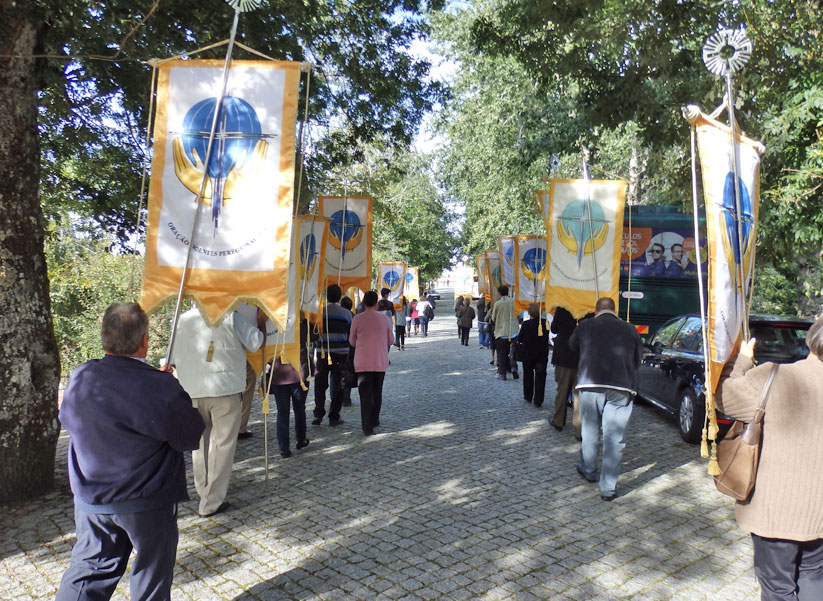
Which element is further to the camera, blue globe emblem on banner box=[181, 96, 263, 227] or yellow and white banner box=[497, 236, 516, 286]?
yellow and white banner box=[497, 236, 516, 286]

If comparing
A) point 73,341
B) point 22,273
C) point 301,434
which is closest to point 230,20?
point 22,273

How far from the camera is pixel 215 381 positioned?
527cm

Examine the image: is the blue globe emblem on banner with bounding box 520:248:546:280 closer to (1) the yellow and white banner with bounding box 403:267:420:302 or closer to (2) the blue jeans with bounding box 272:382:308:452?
(2) the blue jeans with bounding box 272:382:308:452

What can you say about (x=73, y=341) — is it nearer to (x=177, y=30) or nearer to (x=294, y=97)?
(x=177, y=30)

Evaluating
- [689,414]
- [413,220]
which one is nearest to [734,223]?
[689,414]

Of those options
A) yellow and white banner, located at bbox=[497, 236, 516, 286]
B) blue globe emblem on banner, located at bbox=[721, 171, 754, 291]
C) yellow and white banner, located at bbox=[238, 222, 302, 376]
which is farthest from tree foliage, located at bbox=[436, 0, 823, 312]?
yellow and white banner, located at bbox=[238, 222, 302, 376]

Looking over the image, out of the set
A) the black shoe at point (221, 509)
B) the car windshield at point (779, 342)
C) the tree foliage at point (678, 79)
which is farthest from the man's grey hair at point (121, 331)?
the tree foliage at point (678, 79)

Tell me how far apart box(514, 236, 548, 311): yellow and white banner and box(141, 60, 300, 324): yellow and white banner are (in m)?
8.66

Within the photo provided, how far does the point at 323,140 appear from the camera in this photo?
35.5 feet

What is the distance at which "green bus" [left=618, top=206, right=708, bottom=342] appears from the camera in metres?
13.7

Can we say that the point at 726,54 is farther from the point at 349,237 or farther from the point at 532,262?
the point at 532,262

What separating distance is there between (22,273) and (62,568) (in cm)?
235

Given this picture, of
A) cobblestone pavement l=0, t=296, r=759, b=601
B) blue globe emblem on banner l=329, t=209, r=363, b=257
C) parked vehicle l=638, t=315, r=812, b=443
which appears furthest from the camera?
blue globe emblem on banner l=329, t=209, r=363, b=257

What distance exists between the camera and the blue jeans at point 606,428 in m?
5.84
